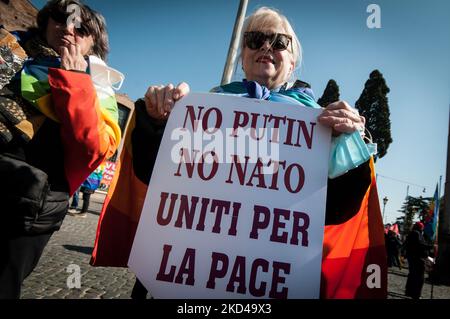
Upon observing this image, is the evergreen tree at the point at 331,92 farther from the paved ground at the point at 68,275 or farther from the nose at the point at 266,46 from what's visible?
the nose at the point at 266,46

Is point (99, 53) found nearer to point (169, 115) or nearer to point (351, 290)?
point (169, 115)

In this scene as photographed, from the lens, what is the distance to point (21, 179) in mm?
1097

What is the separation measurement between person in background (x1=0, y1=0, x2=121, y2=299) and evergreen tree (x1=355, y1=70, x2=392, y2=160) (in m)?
24.2

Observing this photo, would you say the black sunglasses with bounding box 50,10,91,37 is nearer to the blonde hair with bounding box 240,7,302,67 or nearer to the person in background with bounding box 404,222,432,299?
the blonde hair with bounding box 240,7,302,67

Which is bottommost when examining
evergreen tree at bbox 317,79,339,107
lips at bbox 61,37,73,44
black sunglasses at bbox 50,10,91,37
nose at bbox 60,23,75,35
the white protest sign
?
the white protest sign

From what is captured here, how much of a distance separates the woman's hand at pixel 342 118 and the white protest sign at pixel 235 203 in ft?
0.13

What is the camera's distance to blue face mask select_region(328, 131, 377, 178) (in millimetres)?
1095

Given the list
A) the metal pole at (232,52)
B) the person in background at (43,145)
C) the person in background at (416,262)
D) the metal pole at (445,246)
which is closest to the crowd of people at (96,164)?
the person in background at (43,145)

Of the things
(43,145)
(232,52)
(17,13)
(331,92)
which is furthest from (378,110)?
(43,145)

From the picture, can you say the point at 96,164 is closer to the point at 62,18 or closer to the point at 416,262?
the point at 62,18

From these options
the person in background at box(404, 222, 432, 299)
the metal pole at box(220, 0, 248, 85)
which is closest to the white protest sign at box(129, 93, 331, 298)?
the metal pole at box(220, 0, 248, 85)

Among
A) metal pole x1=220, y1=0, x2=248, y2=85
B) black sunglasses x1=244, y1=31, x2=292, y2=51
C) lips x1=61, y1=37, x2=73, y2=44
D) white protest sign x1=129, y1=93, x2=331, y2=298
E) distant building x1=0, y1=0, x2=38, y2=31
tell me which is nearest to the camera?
white protest sign x1=129, y1=93, x2=331, y2=298

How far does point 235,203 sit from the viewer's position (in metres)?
1.05

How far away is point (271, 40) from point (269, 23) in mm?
101
